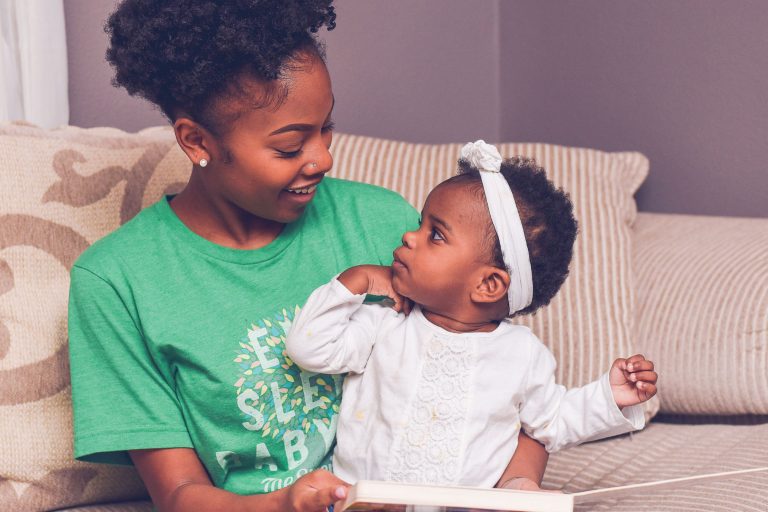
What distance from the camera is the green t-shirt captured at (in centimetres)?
120

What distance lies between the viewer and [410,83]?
244 cm

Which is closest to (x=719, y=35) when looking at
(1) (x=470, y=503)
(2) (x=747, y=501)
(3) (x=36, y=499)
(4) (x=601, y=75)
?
(4) (x=601, y=75)

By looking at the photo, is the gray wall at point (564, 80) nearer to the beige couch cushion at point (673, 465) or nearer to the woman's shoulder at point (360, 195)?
the beige couch cushion at point (673, 465)

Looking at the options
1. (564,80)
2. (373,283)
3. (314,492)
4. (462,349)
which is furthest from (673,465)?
(564,80)

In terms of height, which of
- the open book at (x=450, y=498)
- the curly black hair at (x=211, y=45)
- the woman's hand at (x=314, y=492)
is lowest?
the woman's hand at (x=314, y=492)

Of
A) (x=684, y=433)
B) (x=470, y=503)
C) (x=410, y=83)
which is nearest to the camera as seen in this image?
(x=470, y=503)

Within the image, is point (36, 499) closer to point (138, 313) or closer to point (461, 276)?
point (138, 313)

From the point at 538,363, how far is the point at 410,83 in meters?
1.37

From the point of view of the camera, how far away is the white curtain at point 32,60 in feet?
5.71

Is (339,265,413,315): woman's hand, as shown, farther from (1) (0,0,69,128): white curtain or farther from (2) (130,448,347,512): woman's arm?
(1) (0,0,69,128): white curtain

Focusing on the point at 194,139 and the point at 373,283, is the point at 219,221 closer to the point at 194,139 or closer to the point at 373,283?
the point at 194,139

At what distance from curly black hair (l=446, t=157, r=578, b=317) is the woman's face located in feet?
0.64

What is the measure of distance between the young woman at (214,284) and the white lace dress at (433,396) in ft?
0.18

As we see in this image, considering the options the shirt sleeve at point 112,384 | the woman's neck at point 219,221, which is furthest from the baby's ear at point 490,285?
the shirt sleeve at point 112,384
